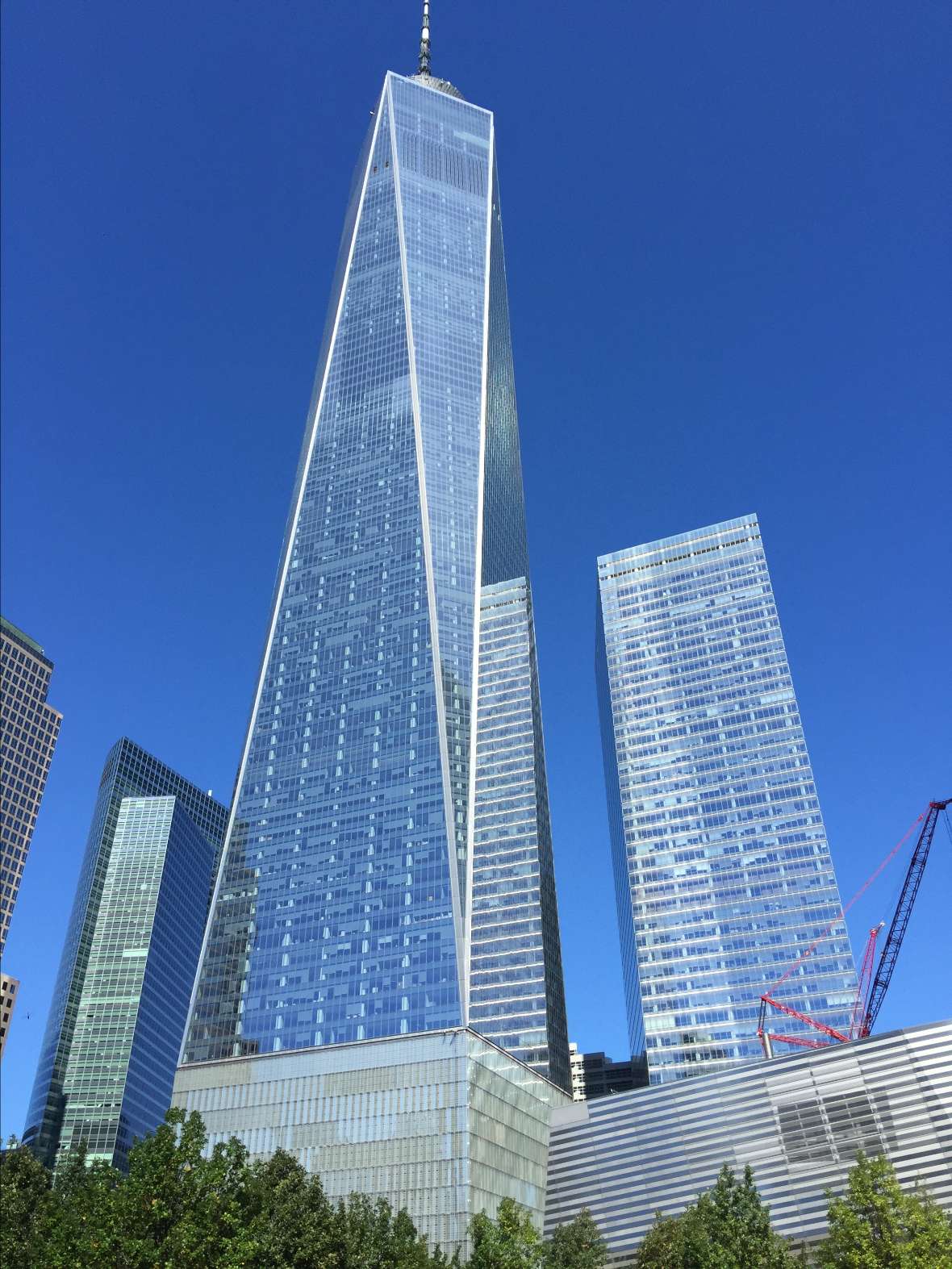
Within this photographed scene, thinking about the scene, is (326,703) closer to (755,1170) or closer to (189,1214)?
(755,1170)

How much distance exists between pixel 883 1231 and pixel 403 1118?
70.1 metres

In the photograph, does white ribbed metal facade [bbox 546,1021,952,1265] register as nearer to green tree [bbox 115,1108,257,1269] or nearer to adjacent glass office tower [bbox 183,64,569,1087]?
adjacent glass office tower [bbox 183,64,569,1087]

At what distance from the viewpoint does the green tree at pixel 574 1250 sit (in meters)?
87.7

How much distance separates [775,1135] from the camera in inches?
5433

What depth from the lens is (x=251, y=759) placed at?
614 ft

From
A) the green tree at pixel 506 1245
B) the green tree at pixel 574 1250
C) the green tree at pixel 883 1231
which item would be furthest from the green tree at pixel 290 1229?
the green tree at pixel 883 1231

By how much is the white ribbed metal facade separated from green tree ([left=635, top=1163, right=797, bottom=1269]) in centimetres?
4826

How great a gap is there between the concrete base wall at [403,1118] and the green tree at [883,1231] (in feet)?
189

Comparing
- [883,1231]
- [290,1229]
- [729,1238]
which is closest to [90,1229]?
[290,1229]

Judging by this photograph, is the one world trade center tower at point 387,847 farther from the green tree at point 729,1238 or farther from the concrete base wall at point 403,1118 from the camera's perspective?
the green tree at point 729,1238

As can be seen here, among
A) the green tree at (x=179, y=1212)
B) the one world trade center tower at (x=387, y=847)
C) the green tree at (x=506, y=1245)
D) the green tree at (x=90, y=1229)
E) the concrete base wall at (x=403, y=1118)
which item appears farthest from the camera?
the one world trade center tower at (x=387, y=847)

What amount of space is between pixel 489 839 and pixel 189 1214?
397ft

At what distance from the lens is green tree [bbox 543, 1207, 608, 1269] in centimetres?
8769

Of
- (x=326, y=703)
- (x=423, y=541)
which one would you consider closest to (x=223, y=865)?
(x=326, y=703)
